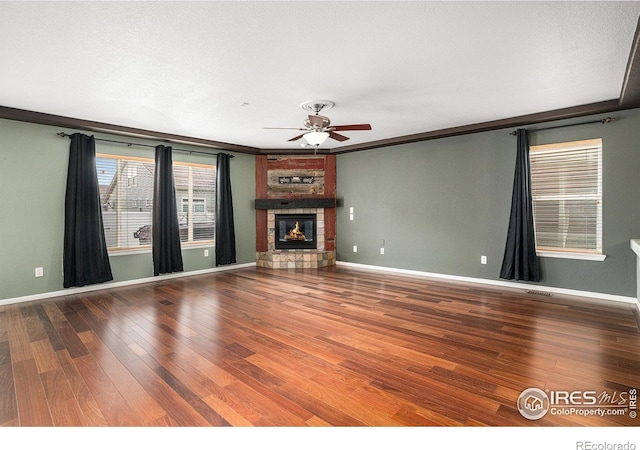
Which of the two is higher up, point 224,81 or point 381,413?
point 224,81

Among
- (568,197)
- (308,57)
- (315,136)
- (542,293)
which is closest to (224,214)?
(315,136)

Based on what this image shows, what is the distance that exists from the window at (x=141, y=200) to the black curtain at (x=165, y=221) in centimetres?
17

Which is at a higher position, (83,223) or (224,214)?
(224,214)

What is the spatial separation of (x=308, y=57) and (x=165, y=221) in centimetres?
407

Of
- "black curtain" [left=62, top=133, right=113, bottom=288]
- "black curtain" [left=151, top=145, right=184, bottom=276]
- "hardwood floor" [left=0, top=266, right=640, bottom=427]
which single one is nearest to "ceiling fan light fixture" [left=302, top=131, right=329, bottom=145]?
"hardwood floor" [left=0, top=266, right=640, bottom=427]

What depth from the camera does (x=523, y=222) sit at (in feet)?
15.4

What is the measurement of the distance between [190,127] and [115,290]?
2745mm

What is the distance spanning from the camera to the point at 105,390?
2.20 meters

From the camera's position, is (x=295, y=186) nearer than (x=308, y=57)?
No

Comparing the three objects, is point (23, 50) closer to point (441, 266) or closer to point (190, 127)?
point (190, 127)

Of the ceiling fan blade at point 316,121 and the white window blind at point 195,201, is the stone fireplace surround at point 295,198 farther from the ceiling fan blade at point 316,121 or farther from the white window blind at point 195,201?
the ceiling fan blade at point 316,121

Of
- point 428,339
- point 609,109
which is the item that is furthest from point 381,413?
point 609,109

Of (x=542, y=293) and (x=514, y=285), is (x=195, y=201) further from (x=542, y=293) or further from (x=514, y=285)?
(x=542, y=293)
